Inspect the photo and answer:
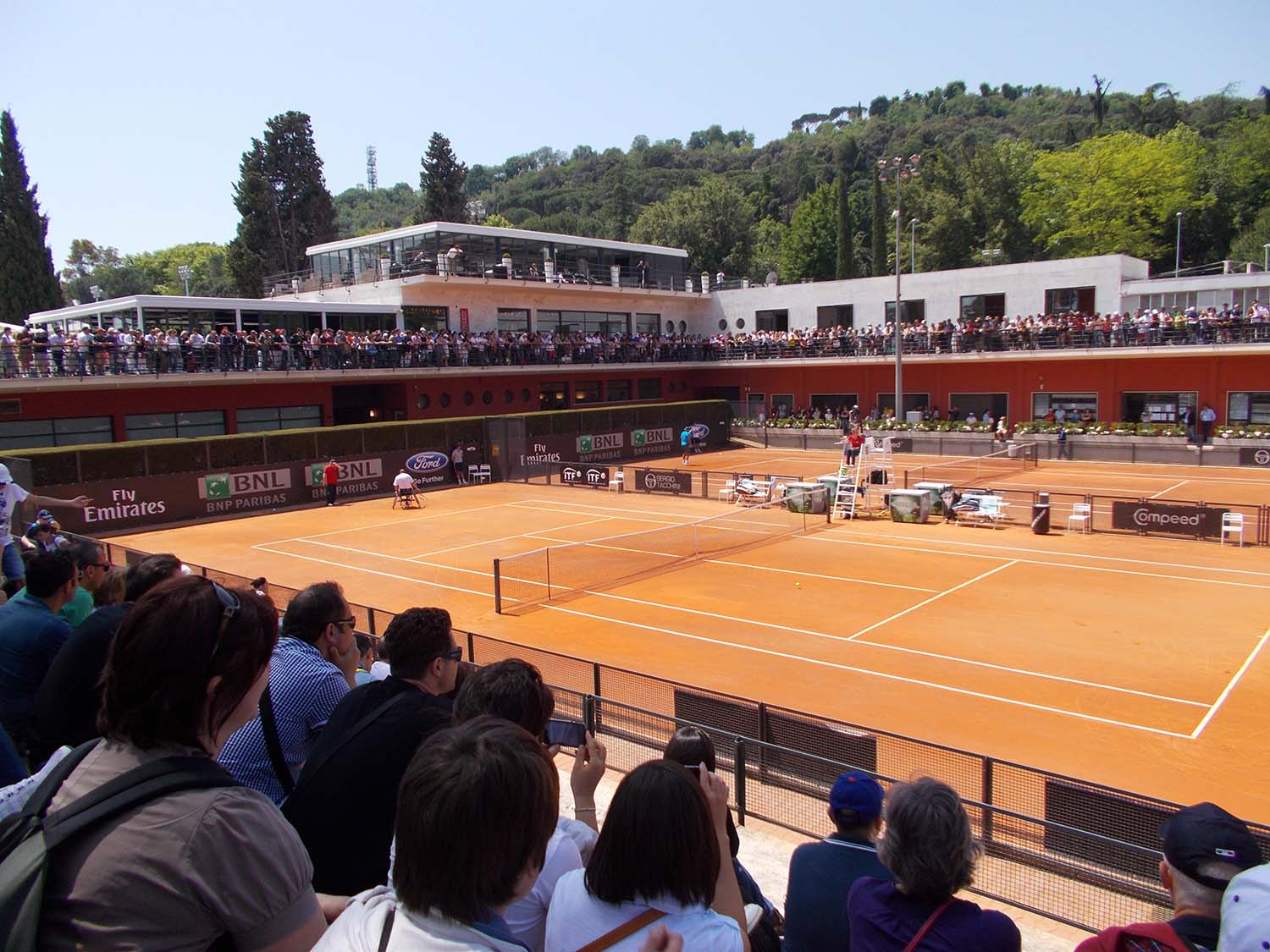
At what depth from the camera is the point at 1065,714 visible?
1289 centimetres

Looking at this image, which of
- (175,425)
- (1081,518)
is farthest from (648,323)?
(1081,518)

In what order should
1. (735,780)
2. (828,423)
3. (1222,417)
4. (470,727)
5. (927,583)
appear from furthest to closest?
(828,423), (1222,417), (927,583), (735,780), (470,727)

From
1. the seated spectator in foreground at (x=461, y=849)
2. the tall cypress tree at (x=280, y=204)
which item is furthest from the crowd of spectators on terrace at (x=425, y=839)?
the tall cypress tree at (x=280, y=204)

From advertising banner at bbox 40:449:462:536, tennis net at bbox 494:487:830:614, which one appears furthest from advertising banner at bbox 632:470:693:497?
advertising banner at bbox 40:449:462:536

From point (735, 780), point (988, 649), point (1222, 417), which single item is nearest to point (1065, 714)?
point (988, 649)

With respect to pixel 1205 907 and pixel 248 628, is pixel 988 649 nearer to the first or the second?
pixel 1205 907

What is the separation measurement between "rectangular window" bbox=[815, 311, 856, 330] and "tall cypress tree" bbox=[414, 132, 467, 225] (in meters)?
44.8

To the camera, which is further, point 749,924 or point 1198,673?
point 1198,673

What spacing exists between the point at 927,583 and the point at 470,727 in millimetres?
19585

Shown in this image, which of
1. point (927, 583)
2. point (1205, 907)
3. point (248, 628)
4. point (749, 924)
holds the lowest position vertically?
point (927, 583)

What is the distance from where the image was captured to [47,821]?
2.19 metres

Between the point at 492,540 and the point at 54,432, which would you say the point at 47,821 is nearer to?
the point at 492,540

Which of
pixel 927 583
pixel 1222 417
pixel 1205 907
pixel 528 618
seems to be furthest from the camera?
pixel 1222 417

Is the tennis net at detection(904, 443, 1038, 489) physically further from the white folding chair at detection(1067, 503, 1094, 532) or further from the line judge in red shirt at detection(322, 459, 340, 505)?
the line judge in red shirt at detection(322, 459, 340, 505)
